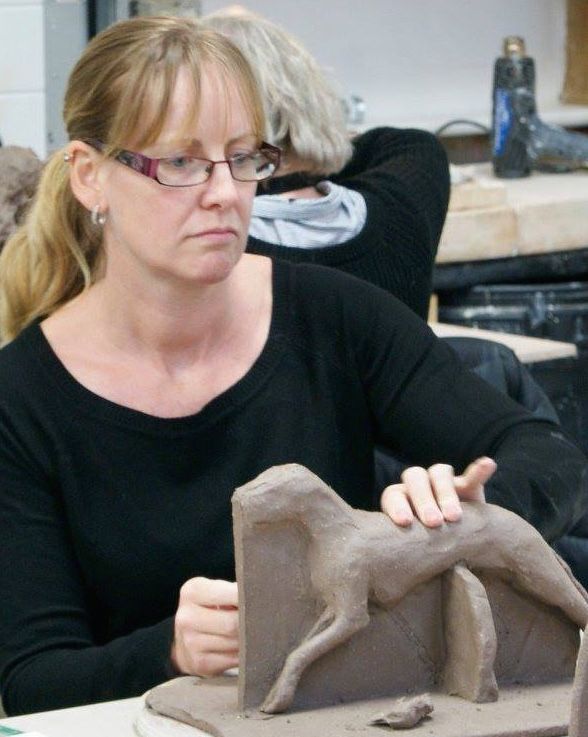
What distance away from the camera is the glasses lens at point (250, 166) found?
150 cm

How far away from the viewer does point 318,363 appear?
1688mm

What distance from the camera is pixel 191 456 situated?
63.2 inches

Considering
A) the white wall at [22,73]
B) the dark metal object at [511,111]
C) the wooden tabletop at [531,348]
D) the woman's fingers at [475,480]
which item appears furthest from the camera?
the dark metal object at [511,111]

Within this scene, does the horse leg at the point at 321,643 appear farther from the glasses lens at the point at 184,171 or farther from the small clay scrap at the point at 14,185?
the small clay scrap at the point at 14,185

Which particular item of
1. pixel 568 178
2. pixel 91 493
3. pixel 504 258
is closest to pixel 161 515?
pixel 91 493

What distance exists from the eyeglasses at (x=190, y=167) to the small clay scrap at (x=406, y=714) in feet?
1.79

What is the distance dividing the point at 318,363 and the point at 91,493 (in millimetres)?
281

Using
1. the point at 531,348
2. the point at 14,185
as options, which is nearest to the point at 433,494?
the point at 14,185

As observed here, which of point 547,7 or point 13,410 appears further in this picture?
point 547,7

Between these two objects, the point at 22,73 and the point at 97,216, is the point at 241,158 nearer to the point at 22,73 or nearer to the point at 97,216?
the point at 97,216

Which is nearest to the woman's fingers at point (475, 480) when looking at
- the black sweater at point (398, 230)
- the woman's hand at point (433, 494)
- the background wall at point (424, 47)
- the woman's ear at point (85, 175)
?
the woman's hand at point (433, 494)

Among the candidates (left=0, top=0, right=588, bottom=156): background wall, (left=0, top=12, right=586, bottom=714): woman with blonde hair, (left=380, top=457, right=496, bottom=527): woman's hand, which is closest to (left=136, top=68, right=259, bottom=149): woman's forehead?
(left=0, top=12, right=586, bottom=714): woman with blonde hair

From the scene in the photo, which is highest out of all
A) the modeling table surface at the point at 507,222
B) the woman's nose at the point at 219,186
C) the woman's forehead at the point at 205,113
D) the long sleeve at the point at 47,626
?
the woman's forehead at the point at 205,113

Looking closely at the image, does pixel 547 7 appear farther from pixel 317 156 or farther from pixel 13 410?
pixel 13 410
